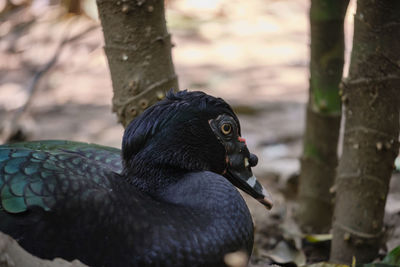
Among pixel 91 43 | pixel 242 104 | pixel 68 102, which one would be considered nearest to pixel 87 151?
pixel 242 104

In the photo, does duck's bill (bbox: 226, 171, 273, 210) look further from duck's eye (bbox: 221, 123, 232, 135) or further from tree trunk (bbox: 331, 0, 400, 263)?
tree trunk (bbox: 331, 0, 400, 263)

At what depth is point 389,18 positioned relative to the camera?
2.23 metres

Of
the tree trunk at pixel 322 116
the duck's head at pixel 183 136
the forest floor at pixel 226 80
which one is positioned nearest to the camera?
the duck's head at pixel 183 136

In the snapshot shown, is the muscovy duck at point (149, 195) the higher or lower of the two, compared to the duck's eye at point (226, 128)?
lower

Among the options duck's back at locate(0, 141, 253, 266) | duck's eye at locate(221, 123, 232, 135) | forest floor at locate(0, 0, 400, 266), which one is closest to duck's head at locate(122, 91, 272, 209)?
duck's eye at locate(221, 123, 232, 135)

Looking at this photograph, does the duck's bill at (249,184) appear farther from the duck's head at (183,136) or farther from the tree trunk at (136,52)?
the tree trunk at (136,52)

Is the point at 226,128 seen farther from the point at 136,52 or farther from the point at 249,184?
the point at 136,52

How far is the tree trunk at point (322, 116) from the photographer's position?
2.99 m

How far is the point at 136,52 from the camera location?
8.34 feet

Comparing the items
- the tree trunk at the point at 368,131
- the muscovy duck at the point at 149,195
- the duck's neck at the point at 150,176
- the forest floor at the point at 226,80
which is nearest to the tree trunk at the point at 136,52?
the muscovy duck at the point at 149,195

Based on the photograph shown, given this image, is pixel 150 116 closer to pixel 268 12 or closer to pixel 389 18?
pixel 389 18

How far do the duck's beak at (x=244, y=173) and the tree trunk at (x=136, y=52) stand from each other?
0.54 m

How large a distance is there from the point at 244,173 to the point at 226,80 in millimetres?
4395

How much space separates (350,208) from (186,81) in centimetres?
413
